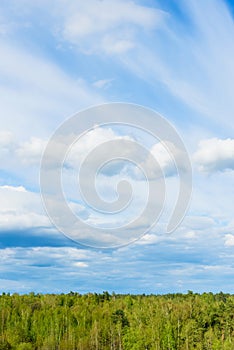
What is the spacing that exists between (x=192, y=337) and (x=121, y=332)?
50.6ft

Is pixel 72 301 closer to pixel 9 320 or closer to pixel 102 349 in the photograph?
pixel 9 320

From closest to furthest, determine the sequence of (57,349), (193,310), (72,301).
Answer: (57,349) < (193,310) < (72,301)

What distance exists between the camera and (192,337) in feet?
276

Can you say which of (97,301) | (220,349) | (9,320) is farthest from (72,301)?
(220,349)

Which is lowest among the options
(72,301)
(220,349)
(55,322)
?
(220,349)

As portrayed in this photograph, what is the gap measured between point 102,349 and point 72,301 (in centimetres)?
3477

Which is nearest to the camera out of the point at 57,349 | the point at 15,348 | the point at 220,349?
the point at 220,349

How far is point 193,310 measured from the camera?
100 metres

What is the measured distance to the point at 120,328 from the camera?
9312cm

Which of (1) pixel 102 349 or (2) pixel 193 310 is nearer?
(1) pixel 102 349

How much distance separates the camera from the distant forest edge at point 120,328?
84500 mm

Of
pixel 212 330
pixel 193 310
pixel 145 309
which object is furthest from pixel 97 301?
pixel 212 330

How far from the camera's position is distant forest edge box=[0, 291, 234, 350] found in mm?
84500

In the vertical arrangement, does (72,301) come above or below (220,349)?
above
